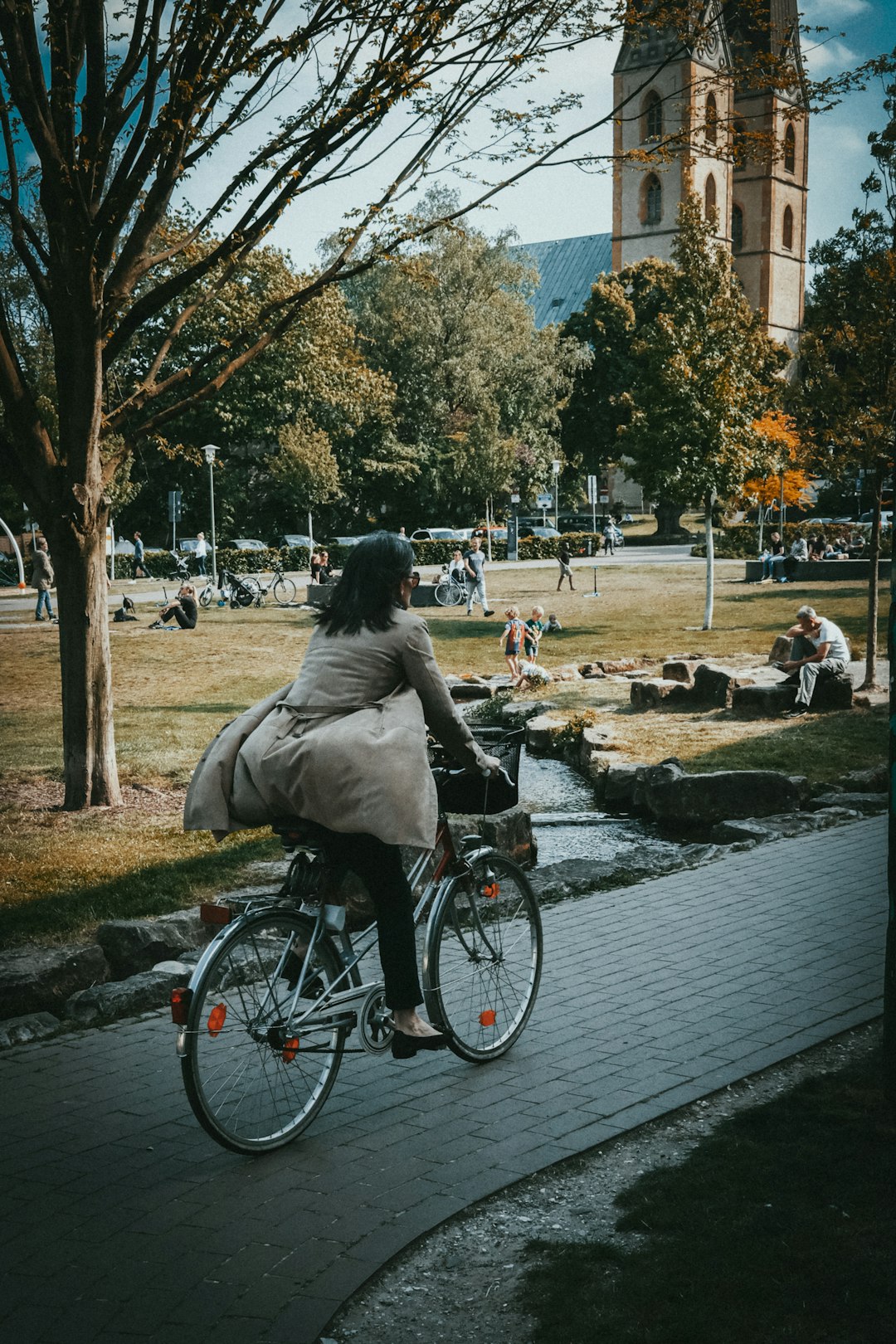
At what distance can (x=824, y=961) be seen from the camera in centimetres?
611

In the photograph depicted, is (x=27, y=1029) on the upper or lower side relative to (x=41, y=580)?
lower

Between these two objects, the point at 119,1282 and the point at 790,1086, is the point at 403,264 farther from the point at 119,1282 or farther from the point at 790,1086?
the point at 119,1282

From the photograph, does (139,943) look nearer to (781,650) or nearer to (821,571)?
(781,650)

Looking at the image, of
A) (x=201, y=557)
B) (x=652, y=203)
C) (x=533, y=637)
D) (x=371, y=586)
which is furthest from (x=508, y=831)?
(x=652, y=203)

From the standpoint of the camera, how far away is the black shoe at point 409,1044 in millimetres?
4340

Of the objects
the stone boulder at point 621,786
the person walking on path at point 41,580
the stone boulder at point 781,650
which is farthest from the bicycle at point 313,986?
the person walking on path at point 41,580

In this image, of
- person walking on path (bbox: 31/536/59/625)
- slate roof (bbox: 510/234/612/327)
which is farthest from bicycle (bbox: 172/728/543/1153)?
slate roof (bbox: 510/234/612/327)

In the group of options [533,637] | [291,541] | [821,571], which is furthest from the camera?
[291,541]

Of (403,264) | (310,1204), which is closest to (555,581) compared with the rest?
(403,264)

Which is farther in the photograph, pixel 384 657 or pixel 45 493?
pixel 45 493

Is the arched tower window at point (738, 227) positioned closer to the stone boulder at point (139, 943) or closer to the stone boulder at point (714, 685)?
the stone boulder at point (714, 685)

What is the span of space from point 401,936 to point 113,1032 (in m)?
1.63

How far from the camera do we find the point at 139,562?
48.0 m

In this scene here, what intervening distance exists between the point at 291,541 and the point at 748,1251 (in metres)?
56.5
